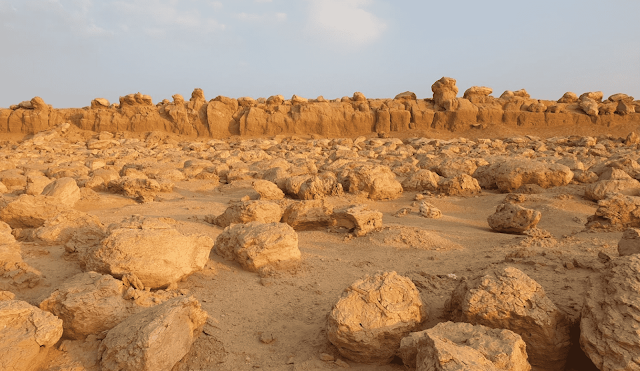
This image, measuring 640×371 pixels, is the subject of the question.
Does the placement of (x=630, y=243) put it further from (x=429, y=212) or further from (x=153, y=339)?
(x=153, y=339)

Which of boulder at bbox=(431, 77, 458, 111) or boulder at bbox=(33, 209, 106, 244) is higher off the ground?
boulder at bbox=(431, 77, 458, 111)

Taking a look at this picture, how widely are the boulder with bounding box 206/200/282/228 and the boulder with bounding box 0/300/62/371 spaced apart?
2471mm

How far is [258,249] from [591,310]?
2475 mm

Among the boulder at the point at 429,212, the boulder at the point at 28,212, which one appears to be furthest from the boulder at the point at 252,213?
the boulder at the point at 429,212

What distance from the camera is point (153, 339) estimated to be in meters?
2.29

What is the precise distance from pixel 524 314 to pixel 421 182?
4.91 metres

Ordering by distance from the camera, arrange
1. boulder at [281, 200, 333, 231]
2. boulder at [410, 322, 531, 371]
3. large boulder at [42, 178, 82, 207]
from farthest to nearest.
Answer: large boulder at [42, 178, 82, 207] < boulder at [281, 200, 333, 231] < boulder at [410, 322, 531, 371]

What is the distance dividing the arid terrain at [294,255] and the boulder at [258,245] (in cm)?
2

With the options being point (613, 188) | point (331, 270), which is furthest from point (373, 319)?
point (613, 188)

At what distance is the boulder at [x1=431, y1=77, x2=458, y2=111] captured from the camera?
15127 mm

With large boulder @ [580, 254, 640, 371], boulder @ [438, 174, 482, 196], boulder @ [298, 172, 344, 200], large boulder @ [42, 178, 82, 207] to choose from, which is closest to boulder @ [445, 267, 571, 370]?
large boulder @ [580, 254, 640, 371]

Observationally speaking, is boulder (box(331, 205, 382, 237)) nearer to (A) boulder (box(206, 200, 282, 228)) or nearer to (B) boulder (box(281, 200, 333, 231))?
(B) boulder (box(281, 200, 333, 231))

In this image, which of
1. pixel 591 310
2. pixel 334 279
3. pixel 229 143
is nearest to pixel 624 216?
pixel 591 310

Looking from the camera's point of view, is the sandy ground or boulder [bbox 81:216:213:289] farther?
boulder [bbox 81:216:213:289]
